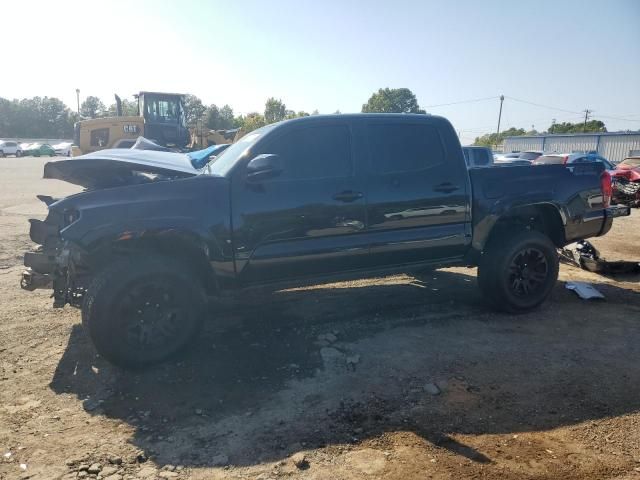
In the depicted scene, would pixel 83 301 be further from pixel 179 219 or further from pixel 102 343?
pixel 179 219

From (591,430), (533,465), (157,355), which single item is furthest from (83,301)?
(591,430)

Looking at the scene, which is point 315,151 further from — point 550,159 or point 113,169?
point 550,159

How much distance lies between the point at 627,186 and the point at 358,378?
14.9 meters

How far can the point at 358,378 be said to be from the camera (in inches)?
146

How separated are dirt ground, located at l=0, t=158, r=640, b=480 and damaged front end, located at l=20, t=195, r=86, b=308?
579 mm

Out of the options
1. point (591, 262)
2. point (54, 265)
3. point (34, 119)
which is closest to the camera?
point (54, 265)

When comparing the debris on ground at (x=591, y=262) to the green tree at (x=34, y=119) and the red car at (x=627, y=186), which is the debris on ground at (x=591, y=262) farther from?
the green tree at (x=34, y=119)

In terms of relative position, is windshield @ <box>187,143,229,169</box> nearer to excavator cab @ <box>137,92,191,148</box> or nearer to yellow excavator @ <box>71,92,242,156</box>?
yellow excavator @ <box>71,92,242,156</box>

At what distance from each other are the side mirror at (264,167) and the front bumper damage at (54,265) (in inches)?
59.3

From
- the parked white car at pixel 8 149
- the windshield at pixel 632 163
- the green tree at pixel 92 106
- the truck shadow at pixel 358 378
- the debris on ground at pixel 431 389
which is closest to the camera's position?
the truck shadow at pixel 358 378

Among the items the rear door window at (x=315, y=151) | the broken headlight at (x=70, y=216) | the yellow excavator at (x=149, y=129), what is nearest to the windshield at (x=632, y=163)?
the yellow excavator at (x=149, y=129)

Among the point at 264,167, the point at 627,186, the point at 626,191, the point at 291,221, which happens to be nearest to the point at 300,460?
the point at 291,221

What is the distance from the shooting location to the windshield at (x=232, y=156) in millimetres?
4200

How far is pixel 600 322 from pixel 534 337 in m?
0.93
